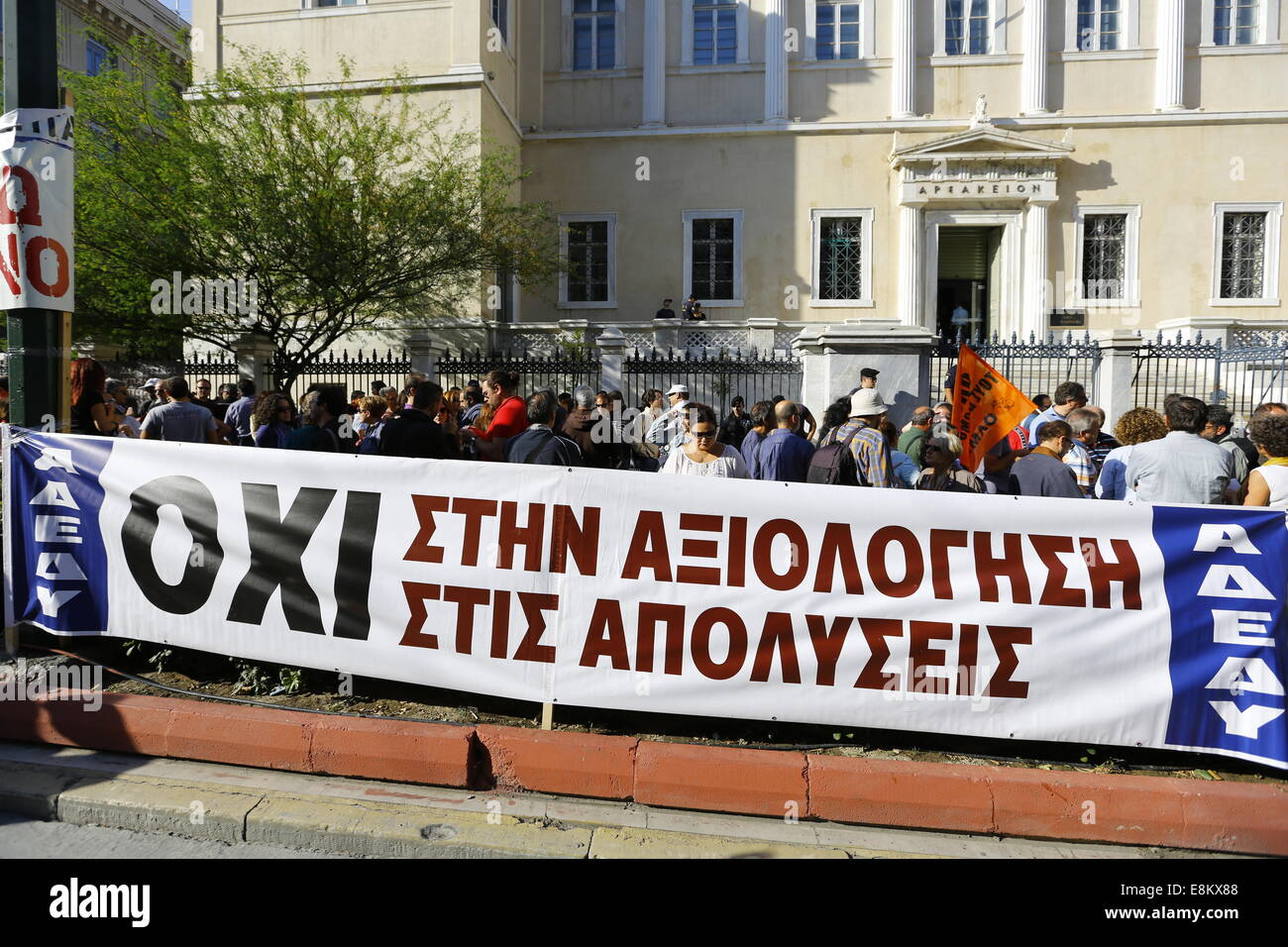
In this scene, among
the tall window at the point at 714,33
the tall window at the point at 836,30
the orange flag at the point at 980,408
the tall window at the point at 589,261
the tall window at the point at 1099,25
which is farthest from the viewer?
the tall window at the point at 589,261

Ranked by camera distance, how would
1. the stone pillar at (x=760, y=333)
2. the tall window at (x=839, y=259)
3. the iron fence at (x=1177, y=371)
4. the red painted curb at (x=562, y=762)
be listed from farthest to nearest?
the tall window at (x=839, y=259) → the stone pillar at (x=760, y=333) → the iron fence at (x=1177, y=371) → the red painted curb at (x=562, y=762)

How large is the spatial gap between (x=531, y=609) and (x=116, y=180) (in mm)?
14034

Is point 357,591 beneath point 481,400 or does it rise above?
beneath

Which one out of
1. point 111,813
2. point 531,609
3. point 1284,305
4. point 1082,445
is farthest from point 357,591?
point 1284,305

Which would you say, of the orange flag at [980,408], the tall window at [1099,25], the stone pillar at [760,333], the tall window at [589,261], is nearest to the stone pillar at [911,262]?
the stone pillar at [760,333]

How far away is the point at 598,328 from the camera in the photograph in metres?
20.8

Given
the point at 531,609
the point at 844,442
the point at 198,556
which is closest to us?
the point at 531,609

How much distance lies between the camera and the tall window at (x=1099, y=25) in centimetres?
2077

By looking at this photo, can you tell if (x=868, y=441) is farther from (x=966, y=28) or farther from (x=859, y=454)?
(x=966, y=28)

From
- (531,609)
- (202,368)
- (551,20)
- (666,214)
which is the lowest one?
(531,609)

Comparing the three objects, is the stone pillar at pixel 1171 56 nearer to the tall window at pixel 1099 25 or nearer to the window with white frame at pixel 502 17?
the tall window at pixel 1099 25

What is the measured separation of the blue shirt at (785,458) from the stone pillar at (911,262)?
1603cm

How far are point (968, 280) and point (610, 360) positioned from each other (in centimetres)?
1367

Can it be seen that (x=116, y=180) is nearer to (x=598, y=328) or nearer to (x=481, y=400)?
(x=481, y=400)
